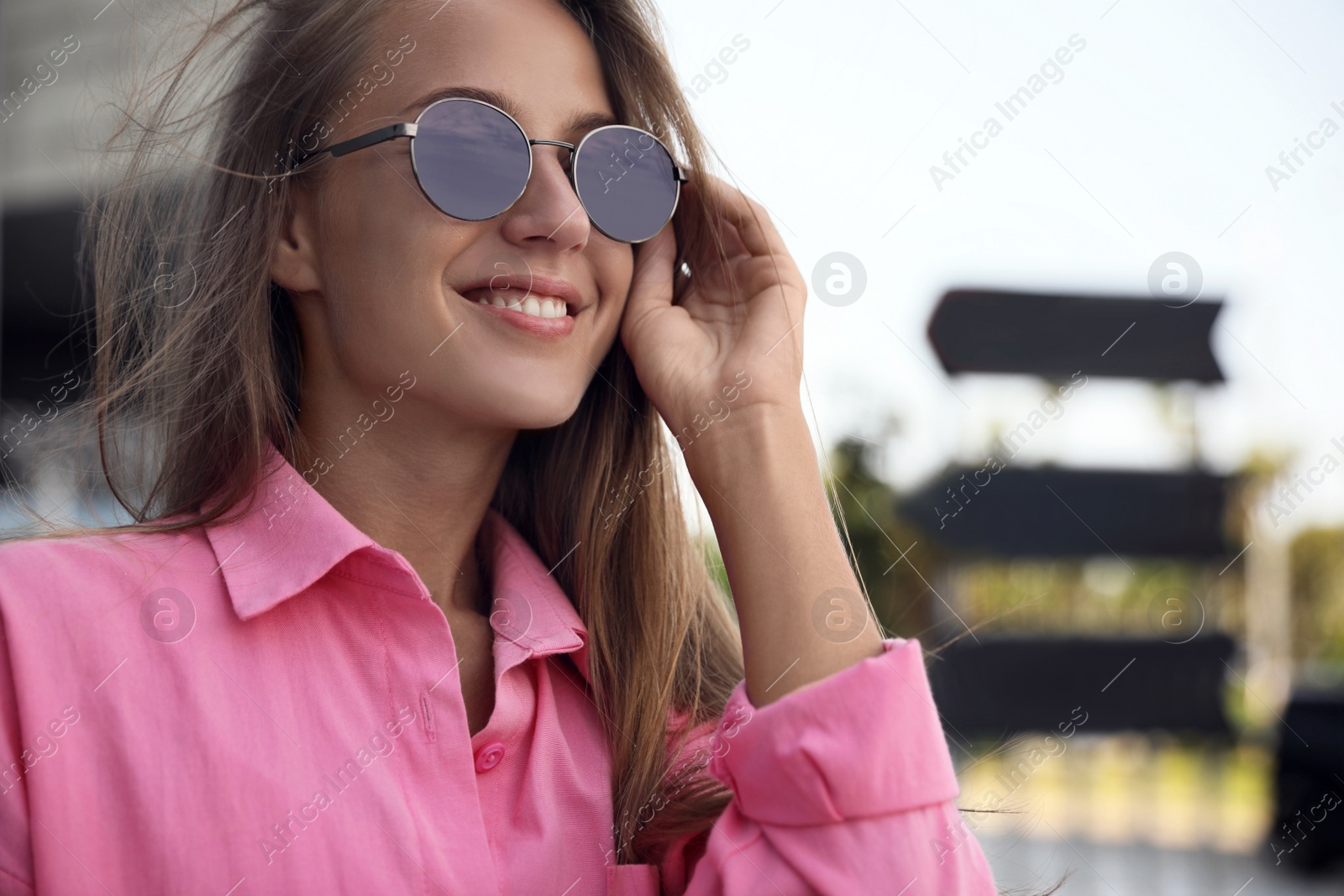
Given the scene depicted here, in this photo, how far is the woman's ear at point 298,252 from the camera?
1646mm

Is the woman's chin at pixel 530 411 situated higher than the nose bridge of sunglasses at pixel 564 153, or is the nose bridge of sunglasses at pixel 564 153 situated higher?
the nose bridge of sunglasses at pixel 564 153

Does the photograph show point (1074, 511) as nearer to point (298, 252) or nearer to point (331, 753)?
point (298, 252)

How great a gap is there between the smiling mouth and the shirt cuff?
728mm

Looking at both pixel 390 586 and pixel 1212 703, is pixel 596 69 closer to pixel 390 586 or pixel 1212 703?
pixel 390 586

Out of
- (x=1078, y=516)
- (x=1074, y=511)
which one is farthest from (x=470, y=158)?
(x=1078, y=516)

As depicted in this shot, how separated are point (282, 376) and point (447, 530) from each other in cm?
40

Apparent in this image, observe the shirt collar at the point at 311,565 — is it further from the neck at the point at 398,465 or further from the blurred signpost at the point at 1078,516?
the blurred signpost at the point at 1078,516

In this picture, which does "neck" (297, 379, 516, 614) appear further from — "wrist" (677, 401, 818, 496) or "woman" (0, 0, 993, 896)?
"wrist" (677, 401, 818, 496)

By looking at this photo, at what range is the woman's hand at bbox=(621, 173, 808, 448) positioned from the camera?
1.61 metres

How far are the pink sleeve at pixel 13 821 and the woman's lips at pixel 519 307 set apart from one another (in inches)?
33.3

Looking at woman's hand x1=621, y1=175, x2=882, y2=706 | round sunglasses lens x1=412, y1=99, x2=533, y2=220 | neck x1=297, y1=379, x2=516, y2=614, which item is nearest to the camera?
woman's hand x1=621, y1=175, x2=882, y2=706

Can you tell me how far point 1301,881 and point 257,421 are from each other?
361 inches

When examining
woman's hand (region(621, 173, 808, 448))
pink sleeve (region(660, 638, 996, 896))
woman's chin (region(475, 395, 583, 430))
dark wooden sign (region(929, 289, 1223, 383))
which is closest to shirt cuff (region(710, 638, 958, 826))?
pink sleeve (region(660, 638, 996, 896))

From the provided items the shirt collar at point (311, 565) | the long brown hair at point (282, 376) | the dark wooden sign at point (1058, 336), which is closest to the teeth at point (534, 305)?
the long brown hair at point (282, 376)
